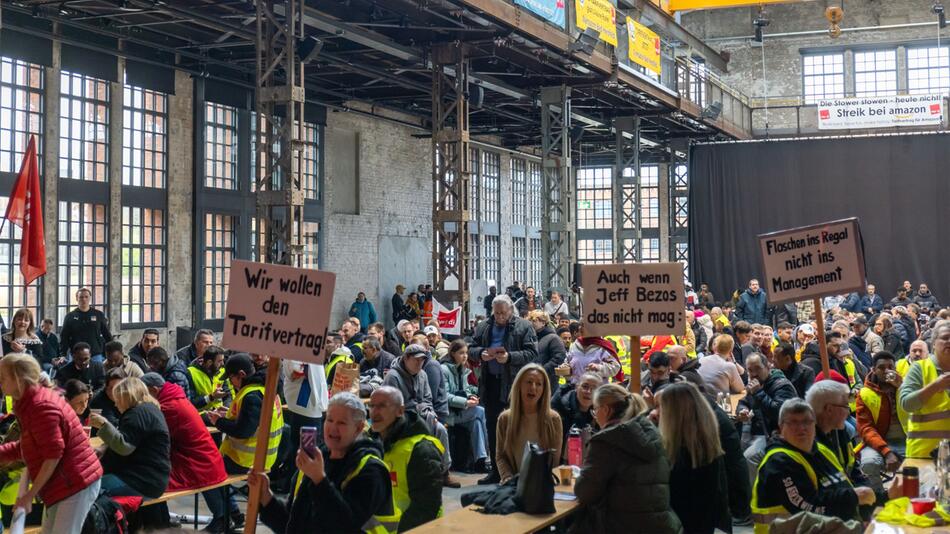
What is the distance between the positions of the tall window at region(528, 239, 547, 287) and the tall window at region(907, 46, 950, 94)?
14.5 m

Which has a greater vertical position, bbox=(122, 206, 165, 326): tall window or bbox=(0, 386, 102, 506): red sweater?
bbox=(122, 206, 165, 326): tall window

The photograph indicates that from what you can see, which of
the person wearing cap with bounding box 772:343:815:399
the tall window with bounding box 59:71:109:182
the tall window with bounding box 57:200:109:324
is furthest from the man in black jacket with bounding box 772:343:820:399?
the tall window with bounding box 59:71:109:182

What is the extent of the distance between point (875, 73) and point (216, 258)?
26.8 metres

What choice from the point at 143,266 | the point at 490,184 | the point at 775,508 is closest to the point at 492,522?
the point at 775,508

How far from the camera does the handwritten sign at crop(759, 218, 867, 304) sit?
7285 mm

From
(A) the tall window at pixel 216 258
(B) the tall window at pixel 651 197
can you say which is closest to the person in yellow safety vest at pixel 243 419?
(A) the tall window at pixel 216 258

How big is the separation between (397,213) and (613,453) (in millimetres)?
24551

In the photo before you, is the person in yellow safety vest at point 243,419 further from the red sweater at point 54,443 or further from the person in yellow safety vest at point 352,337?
the person in yellow safety vest at point 352,337

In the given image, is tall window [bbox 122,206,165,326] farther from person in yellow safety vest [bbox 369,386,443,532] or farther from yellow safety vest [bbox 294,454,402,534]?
yellow safety vest [bbox 294,454,402,534]

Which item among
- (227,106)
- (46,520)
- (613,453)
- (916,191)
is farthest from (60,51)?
(916,191)

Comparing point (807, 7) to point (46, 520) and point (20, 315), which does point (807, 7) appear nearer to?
point (20, 315)

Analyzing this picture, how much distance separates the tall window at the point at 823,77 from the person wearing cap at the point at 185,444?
116 feet

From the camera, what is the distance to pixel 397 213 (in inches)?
1173

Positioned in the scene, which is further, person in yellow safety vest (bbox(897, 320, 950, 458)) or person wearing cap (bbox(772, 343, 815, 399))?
person wearing cap (bbox(772, 343, 815, 399))
